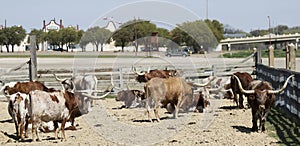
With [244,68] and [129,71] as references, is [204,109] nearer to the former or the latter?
[129,71]

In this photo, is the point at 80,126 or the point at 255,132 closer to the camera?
the point at 255,132

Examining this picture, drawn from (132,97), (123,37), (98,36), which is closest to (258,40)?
(123,37)

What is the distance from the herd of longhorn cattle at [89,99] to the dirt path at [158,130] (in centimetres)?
35

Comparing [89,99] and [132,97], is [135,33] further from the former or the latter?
[89,99]

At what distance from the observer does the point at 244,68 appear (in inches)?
1130

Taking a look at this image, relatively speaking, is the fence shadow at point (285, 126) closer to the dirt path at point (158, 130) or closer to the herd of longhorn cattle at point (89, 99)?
the dirt path at point (158, 130)

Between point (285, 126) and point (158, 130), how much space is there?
310 centimetres

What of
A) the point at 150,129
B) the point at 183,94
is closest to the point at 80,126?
the point at 150,129

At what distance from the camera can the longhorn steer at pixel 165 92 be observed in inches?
553

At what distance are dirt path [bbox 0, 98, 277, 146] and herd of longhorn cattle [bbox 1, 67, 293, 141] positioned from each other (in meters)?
0.35

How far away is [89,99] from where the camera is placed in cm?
1295

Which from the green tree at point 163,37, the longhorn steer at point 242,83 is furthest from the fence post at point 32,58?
the longhorn steer at point 242,83

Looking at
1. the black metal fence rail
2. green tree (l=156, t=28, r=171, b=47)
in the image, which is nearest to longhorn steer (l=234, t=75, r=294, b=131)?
the black metal fence rail

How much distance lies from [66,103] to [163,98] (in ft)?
12.2
